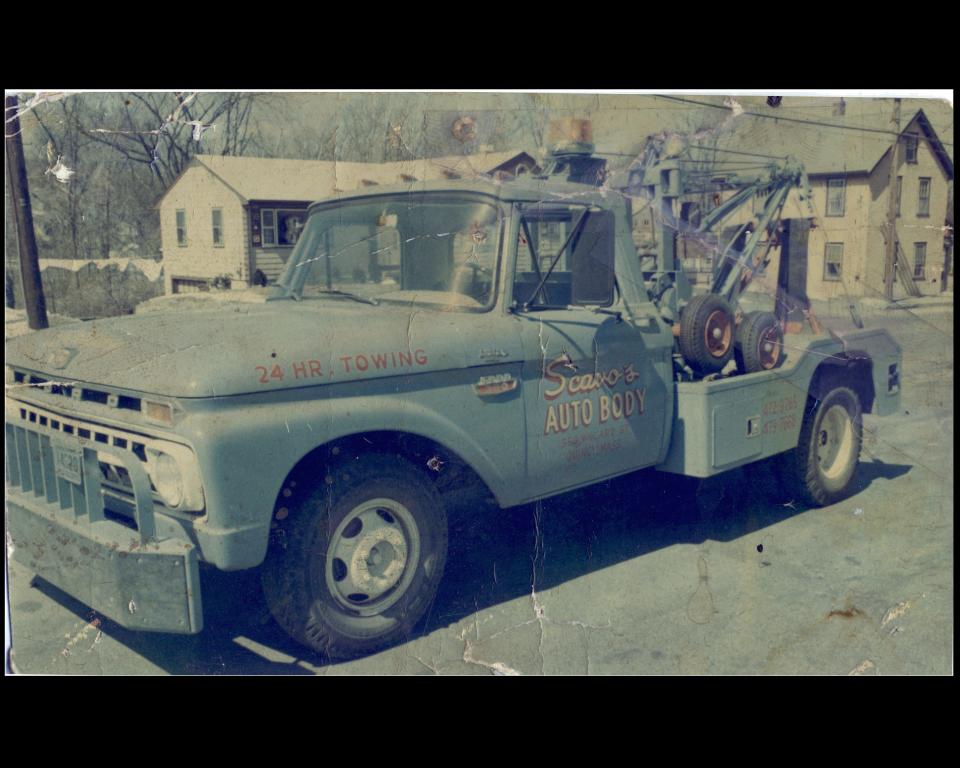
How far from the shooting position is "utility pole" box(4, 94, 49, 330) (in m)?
4.58

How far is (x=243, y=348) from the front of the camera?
383 centimetres

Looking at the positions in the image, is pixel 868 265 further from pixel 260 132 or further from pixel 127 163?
pixel 127 163

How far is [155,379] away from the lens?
3750 millimetres

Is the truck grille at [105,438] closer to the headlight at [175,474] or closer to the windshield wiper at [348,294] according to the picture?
the headlight at [175,474]

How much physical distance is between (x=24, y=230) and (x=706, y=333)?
12.1ft

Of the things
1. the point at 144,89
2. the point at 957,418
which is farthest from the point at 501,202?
the point at 957,418

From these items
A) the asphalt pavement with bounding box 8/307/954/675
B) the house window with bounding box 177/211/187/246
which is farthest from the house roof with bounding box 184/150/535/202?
the asphalt pavement with bounding box 8/307/954/675

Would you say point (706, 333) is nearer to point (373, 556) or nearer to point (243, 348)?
point (373, 556)

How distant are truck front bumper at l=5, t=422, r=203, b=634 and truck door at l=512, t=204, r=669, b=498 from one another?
1805 millimetres

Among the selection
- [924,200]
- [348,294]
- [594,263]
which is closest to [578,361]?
[594,263]

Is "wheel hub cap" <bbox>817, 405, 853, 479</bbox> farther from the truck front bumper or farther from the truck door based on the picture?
the truck front bumper

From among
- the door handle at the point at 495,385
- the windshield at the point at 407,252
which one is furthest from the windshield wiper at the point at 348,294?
the door handle at the point at 495,385

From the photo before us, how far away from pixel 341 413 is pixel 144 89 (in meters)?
1.82

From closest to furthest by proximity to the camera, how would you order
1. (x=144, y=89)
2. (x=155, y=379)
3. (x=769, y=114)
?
1. (x=155, y=379)
2. (x=144, y=89)
3. (x=769, y=114)
